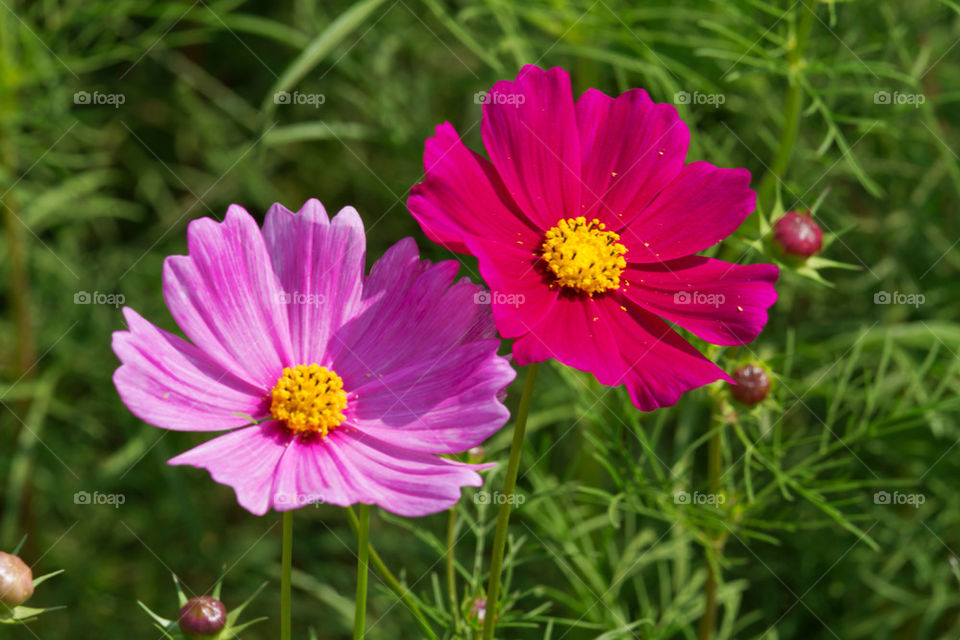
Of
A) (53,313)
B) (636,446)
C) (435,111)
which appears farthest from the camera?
(435,111)

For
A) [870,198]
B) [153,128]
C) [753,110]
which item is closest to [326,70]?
[153,128]

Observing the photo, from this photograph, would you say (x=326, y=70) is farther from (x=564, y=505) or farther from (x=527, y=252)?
(x=527, y=252)

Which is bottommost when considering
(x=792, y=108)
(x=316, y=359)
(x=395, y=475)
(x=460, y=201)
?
(x=395, y=475)

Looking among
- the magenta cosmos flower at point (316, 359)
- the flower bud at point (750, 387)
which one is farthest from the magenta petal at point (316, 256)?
the flower bud at point (750, 387)

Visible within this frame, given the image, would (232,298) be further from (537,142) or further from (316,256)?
(537,142)

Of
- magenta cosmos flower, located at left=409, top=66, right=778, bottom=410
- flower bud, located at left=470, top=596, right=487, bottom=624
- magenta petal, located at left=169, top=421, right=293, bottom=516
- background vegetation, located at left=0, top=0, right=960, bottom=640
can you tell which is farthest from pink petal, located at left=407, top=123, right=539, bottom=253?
background vegetation, located at left=0, top=0, right=960, bottom=640

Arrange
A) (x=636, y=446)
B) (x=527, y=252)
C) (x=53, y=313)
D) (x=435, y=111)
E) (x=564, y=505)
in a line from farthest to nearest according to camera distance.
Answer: (x=435, y=111) → (x=53, y=313) → (x=636, y=446) → (x=564, y=505) → (x=527, y=252)

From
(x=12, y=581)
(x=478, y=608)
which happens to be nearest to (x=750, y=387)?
(x=478, y=608)
